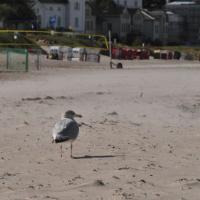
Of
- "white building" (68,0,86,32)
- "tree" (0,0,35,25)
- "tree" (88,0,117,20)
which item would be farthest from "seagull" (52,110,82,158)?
"tree" (88,0,117,20)

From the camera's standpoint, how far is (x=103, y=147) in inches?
414

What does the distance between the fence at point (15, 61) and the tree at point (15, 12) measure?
143ft

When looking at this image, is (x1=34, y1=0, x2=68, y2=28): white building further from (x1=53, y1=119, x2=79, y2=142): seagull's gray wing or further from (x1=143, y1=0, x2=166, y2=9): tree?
(x1=53, y1=119, x2=79, y2=142): seagull's gray wing

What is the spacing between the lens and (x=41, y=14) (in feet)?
317

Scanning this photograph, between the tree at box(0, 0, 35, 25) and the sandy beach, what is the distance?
198 ft

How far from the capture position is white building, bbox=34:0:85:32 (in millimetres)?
96812

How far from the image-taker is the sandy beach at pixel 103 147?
7461 millimetres

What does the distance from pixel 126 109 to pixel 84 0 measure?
89.0 meters

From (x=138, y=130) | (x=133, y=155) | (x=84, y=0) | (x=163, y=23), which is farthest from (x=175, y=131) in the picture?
(x=163, y=23)

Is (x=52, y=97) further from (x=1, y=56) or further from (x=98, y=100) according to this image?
(x=1, y=56)

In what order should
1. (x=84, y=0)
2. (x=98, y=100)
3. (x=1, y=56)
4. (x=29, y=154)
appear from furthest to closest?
(x=84, y=0)
(x=1, y=56)
(x=98, y=100)
(x=29, y=154)

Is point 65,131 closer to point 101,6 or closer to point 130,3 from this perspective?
point 101,6

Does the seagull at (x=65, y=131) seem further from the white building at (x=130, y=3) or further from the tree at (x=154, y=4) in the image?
the tree at (x=154, y=4)

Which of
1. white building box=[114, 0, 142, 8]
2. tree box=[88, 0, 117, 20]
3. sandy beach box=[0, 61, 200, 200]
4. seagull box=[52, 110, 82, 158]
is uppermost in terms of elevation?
white building box=[114, 0, 142, 8]
